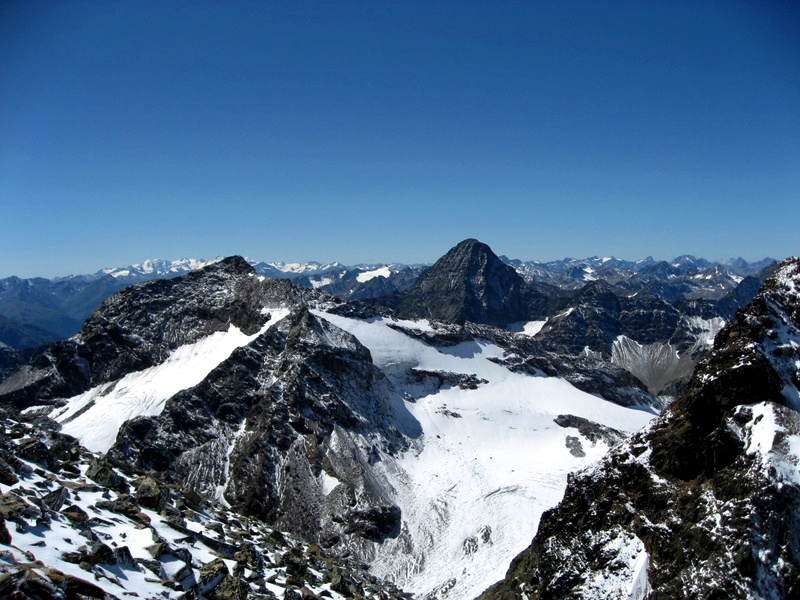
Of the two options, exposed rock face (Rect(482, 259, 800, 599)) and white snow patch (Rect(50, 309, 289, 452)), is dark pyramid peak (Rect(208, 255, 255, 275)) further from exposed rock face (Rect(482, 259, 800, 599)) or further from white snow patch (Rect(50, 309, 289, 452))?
exposed rock face (Rect(482, 259, 800, 599))

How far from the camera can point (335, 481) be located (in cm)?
9662

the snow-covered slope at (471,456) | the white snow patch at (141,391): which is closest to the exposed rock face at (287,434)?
the snow-covered slope at (471,456)

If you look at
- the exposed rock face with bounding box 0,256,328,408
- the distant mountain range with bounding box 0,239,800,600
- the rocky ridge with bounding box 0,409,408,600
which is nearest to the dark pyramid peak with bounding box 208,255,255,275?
the distant mountain range with bounding box 0,239,800,600

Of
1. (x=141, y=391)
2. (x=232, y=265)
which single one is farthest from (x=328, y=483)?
(x=232, y=265)

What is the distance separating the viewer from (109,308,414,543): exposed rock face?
91.6 metres

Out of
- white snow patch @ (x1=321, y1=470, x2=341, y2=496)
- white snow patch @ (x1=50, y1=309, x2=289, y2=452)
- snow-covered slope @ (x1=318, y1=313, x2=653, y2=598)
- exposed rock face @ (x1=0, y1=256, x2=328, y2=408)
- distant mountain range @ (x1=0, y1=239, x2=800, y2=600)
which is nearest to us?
distant mountain range @ (x1=0, y1=239, x2=800, y2=600)

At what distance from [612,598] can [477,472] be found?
80777 mm

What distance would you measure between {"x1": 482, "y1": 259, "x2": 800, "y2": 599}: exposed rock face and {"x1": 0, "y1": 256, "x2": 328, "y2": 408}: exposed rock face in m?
119

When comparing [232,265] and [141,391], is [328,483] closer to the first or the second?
[141,391]

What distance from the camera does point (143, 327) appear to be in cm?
14925

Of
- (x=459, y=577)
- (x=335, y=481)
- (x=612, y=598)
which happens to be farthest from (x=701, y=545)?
(x=335, y=481)

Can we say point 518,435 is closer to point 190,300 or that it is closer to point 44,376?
point 190,300

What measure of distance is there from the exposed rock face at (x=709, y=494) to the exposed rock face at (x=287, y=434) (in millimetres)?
61417

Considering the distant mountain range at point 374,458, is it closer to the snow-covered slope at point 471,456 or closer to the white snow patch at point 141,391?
the snow-covered slope at point 471,456
